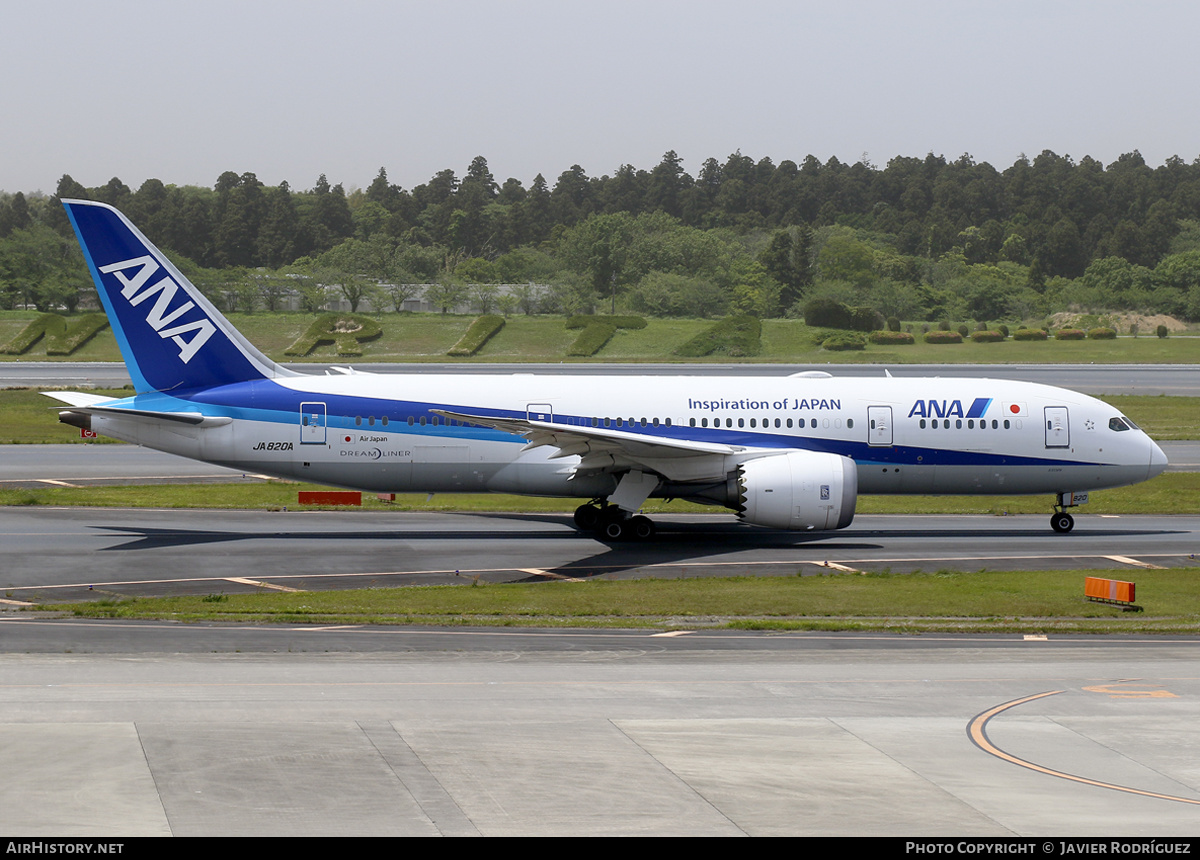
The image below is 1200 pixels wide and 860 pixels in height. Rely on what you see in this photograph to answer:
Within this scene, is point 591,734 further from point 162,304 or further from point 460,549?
point 162,304

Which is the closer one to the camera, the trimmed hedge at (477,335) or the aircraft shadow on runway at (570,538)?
the aircraft shadow on runway at (570,538)

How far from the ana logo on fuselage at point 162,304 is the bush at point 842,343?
98528 millimetres

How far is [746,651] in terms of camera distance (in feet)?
76.9

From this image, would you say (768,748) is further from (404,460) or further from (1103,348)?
(1103,348)

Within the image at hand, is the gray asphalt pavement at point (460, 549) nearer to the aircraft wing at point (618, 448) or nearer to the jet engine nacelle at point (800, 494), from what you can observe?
the jet engine nacelle at point (800, 494)

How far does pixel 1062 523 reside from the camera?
126 ft

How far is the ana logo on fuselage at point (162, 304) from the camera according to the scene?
35.8m

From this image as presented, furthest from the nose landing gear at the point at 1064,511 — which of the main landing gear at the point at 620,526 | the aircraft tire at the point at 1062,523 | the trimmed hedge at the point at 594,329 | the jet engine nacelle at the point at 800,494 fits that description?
the trimmed hedge at the point at 594,329

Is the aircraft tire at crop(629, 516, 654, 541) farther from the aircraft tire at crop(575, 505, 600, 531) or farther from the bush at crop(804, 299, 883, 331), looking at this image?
the bush at crop(804, 299, 883, 331)

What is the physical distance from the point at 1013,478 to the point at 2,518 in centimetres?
3167


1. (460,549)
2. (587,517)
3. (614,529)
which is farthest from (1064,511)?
(460,549)

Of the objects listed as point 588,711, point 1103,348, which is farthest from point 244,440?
point 1103,348

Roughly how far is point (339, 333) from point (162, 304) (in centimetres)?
10009

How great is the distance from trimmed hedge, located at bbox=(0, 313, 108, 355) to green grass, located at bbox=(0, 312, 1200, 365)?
3.65ft
